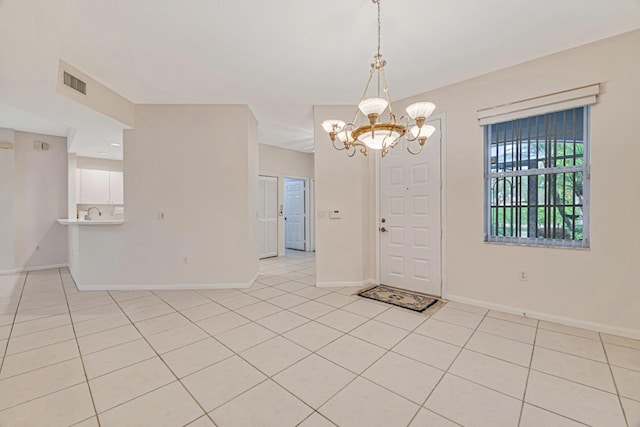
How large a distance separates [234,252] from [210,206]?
77cm

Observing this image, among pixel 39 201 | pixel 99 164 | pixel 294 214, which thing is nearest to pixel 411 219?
pixel 294 214

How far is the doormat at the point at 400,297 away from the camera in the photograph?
3213 millimetres

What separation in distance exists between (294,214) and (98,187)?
4.61m

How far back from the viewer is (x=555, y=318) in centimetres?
273

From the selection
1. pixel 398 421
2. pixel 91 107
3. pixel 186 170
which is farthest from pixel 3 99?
pixel 398 421

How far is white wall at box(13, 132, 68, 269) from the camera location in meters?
5.02

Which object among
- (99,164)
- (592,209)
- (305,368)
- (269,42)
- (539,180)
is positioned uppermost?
(269,42)

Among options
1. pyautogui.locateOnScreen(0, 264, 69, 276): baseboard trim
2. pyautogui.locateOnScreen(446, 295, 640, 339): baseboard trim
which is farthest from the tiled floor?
pyautogui.locateOnScreen(0, 264, 69, 276): baseboard trim

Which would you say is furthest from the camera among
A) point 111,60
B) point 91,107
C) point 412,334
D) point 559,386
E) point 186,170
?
point 186,170

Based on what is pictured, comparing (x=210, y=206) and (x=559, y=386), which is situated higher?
(x=210, y=206)

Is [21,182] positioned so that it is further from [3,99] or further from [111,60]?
[111,60]

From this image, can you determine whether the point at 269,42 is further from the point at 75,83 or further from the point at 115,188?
the point at 115,188

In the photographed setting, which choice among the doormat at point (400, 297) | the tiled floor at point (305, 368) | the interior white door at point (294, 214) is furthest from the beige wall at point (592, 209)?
the interior white door at point (294, 214)

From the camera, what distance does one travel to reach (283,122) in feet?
15.6
